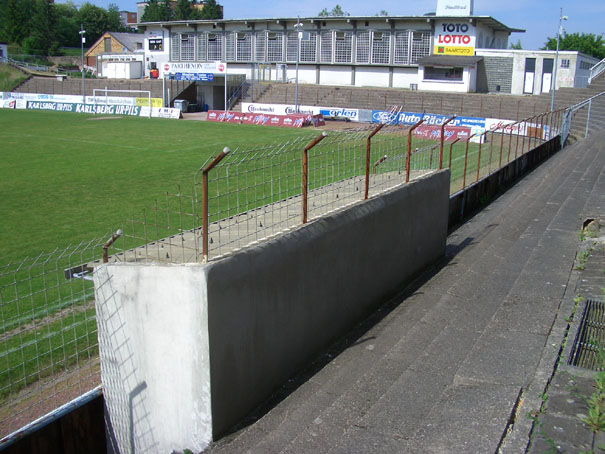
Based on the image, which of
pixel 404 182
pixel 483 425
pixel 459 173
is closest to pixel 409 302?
pixel 404 182

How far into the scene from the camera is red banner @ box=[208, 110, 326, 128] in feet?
150

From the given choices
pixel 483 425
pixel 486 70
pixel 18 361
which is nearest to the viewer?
pixel 483 425

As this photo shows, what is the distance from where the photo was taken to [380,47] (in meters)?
64.0

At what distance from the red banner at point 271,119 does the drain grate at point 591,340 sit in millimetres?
38325

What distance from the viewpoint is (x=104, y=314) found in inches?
233

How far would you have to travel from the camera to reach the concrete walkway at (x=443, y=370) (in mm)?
5352

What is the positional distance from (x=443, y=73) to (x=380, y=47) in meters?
7.80

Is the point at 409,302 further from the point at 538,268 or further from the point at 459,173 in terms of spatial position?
the point at 459,173

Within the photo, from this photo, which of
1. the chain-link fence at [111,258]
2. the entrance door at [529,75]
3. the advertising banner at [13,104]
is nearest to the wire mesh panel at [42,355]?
the chain-link fence at [111,258]

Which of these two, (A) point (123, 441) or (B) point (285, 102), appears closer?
(A) point (123, 441)

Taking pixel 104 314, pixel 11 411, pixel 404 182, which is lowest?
pixel 11 411

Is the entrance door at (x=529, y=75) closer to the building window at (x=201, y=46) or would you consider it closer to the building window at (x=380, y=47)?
the building window at (x=380, y=47)

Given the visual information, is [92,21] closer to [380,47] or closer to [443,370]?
[380,47]

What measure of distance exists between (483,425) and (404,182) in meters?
5.23
